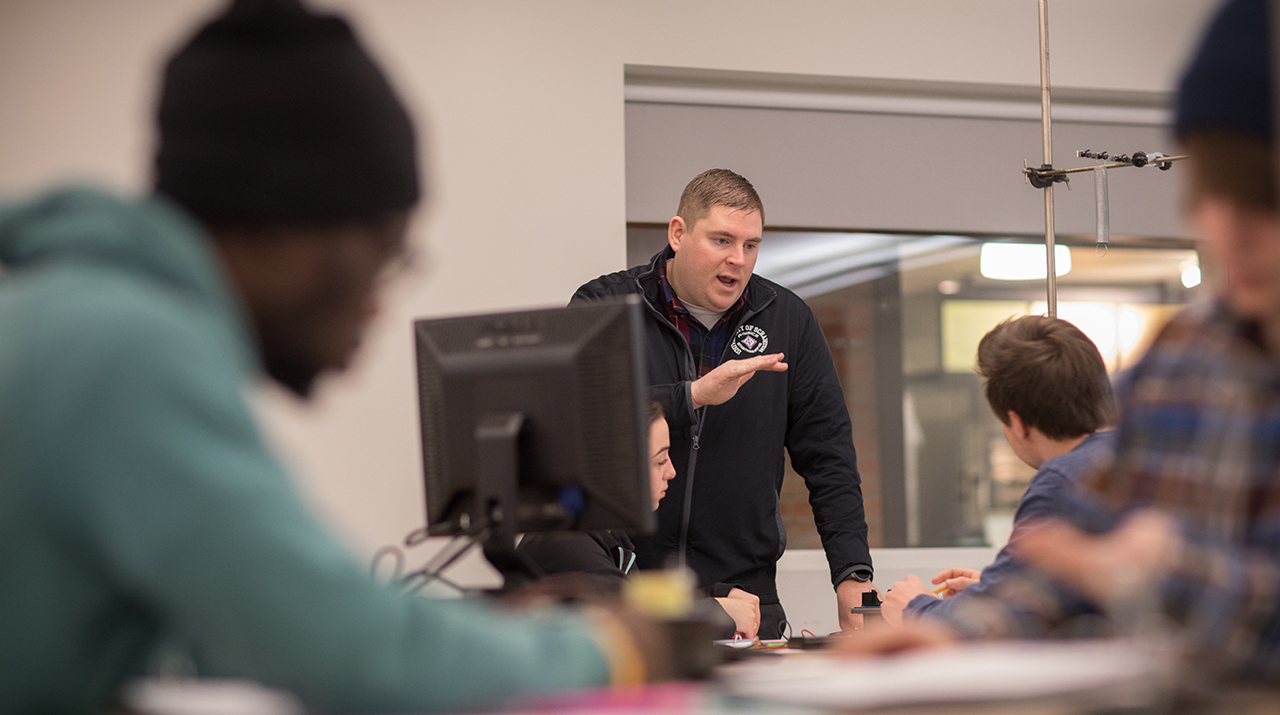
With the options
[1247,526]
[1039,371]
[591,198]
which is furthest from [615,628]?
[591,198]

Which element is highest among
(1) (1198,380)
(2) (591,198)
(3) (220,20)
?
(2) (591,198)

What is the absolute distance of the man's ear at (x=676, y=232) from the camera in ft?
9.37

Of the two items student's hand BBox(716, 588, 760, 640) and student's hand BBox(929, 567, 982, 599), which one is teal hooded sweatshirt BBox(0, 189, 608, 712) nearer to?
student's hand BBox(929, 567, 982, 599)

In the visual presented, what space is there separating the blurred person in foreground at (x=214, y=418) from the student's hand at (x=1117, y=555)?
37 centimetres

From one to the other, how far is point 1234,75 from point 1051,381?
90cm

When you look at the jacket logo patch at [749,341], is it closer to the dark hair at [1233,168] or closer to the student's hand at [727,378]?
the student's hand at [727,378]

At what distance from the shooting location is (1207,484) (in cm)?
91

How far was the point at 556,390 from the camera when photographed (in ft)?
4.73

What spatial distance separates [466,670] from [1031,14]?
11.0 feet

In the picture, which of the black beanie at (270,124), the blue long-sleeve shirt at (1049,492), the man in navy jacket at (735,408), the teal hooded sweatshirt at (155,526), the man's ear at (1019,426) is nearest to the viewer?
the teal hooded sweatshirt at (155,526)

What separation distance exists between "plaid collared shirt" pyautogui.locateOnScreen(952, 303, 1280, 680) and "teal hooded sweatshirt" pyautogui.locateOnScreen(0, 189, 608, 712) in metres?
0.53

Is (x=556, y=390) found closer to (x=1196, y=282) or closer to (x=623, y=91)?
(x=623, y=91)

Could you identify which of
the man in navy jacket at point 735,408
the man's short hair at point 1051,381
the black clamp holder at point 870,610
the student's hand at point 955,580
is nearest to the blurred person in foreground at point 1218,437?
the man's short hair at point 1051,381

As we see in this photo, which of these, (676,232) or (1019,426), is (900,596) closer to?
(1019,426)
